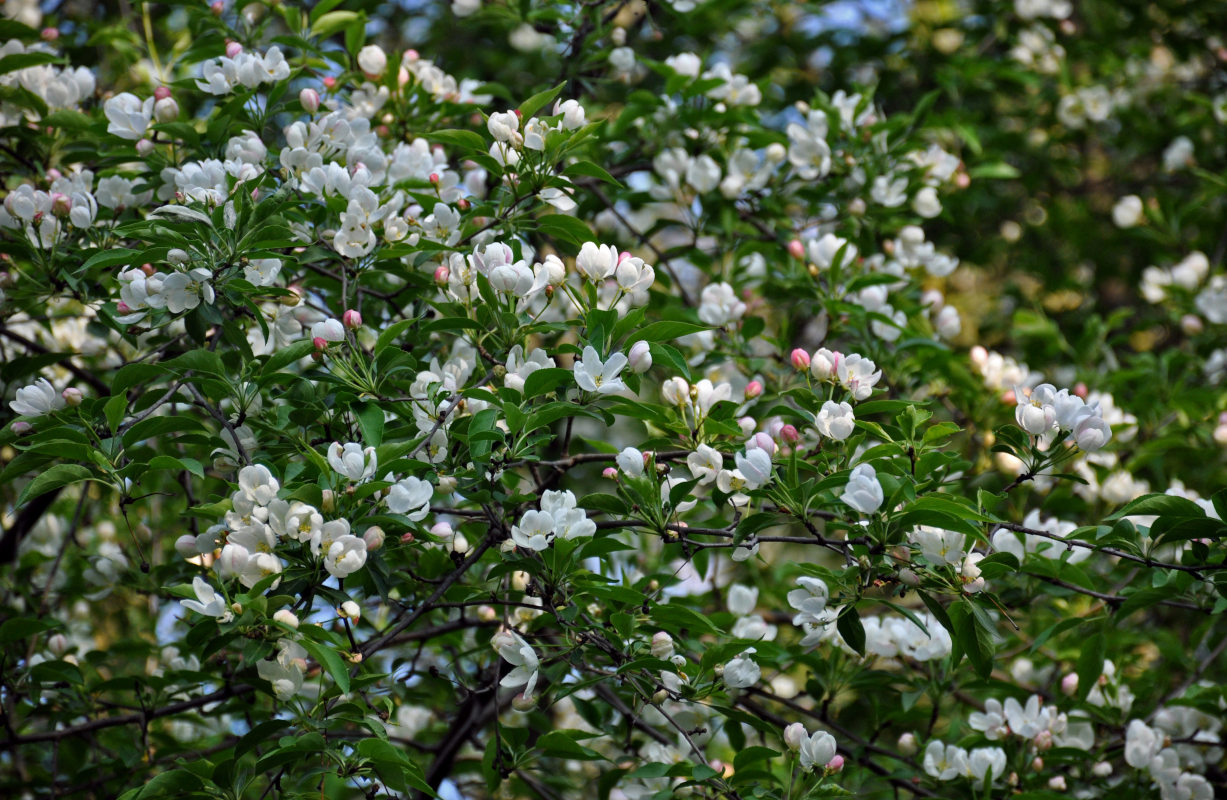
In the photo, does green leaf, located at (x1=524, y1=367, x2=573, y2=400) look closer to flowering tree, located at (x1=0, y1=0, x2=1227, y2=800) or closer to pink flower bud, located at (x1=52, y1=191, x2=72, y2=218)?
flowering tree, located at (x1=0, y1=0, x2=1227, y2=800)

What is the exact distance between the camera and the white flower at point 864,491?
152 cm

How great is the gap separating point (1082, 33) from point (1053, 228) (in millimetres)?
818

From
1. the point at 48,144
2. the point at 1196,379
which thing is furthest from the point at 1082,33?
the point at 48,144

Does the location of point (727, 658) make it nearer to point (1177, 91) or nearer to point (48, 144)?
point (48, 144)

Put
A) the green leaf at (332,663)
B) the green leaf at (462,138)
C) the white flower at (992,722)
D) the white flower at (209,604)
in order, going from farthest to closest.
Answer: the white flower at (992,722) → the green leaf at (462,138) → the white flower at (209,604) → the green leaf at (332,663)

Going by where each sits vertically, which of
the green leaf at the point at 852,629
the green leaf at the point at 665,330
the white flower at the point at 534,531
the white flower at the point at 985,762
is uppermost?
the green leaf at the point at 665,330

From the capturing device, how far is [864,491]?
152 cm

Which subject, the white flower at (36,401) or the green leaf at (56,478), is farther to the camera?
the white flower at (36,401)

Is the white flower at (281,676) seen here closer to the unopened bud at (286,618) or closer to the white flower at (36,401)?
the unopened bud at (286,618)

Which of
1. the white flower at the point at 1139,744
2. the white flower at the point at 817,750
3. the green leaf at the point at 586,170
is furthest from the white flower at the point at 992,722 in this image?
the green leaf at the point at 586,170

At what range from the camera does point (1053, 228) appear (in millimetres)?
4324

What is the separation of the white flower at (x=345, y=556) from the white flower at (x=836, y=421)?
77 centimetres

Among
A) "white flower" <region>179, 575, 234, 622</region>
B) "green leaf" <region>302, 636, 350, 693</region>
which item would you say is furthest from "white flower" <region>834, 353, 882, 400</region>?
"white flower" <region>179, 575, 234, 622</region>

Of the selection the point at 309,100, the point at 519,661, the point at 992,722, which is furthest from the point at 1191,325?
the point at 309,100
